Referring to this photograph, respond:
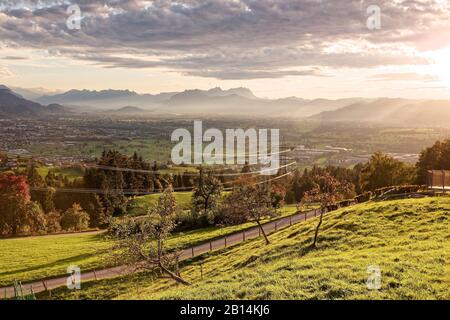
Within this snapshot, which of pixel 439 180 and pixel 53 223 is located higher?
pixel 439 180

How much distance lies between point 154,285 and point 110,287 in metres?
5.28

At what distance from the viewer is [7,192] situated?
238ft

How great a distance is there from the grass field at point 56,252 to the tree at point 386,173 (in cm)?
2661

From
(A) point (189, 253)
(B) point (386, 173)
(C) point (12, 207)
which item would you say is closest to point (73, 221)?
(C) point (12, 207)

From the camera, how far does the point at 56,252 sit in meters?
52.0

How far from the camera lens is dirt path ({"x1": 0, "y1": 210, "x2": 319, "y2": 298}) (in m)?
37.3

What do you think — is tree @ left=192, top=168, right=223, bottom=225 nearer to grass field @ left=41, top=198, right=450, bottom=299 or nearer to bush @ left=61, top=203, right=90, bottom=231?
bush @ left=61, top=203, right=90, bottom=231

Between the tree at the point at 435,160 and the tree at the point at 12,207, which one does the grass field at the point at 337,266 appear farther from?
the tree at the point at 12,207

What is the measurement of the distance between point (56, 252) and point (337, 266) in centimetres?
3920

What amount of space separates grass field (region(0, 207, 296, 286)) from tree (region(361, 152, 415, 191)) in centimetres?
2661

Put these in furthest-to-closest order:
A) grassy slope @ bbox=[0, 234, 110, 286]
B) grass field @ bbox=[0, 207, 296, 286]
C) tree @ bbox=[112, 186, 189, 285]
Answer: grass field @ bbox=[0, 207, 296, 286], grassy slope @ bbox=[0, 234, 110, 286], tree @ bbox=[112, 186, 189, 285]

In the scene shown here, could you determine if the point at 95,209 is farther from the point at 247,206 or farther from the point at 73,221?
the point at 247,206

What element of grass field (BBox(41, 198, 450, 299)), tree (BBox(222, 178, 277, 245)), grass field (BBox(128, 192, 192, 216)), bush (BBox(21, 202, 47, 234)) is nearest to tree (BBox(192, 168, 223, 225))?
grass field (BBox(128, 192, 192, 216))

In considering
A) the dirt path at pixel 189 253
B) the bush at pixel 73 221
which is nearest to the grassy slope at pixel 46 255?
the dirt path at pixel 189 253
